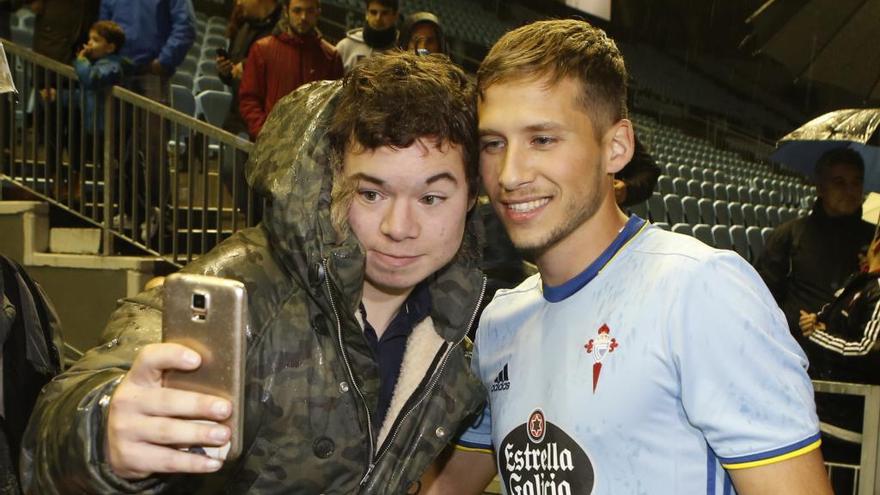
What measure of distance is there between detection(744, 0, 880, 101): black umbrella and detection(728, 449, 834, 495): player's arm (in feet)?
13.0

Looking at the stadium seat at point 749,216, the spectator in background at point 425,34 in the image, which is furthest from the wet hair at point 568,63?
the stadium seat at point 749,216

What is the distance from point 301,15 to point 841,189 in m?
2.95

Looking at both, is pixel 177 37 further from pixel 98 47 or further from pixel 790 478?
pixel 790 478

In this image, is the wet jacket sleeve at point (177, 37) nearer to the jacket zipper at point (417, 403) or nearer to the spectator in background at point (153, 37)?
the spectator in background at point (153, 37)

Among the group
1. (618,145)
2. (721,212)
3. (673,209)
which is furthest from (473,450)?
(721,212)

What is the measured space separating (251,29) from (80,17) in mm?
1108

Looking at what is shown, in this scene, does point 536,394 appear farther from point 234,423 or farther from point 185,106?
point 185,106

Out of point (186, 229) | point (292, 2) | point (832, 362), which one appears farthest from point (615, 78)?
point (186, 229)

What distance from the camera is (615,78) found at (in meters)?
1.91

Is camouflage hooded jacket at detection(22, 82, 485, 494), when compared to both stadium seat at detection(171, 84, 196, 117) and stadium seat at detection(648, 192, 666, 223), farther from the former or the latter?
stadium seat at detection(648, 192, 666, 223)

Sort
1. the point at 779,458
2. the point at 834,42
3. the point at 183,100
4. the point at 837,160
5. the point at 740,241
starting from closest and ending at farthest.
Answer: the point at 779,458, the point at 837,160, the point at 834,42, the point at 183,100, the point at 740,241

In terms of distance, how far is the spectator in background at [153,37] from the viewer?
581cm

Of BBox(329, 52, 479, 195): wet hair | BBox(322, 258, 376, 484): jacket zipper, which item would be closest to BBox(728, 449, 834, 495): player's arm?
BBox(322, 258, 376, 484): jacket zipper

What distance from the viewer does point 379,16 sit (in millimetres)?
5246
